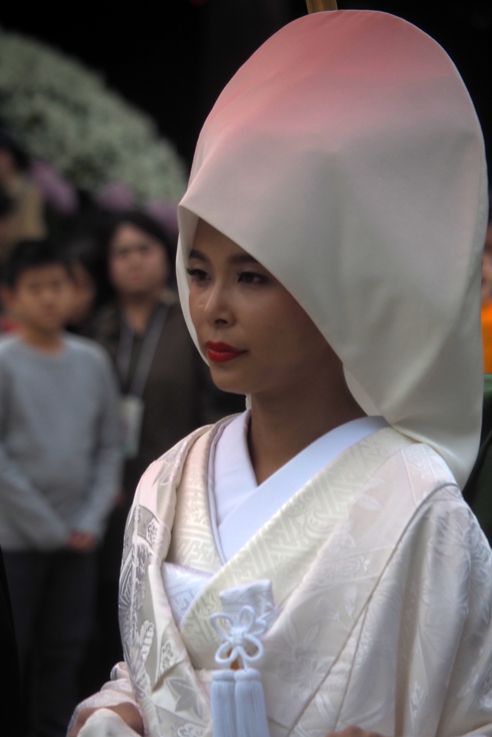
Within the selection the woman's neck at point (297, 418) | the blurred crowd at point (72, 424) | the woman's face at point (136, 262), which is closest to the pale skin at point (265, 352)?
the woman's neck at point (297, 418)

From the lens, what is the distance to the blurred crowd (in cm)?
500

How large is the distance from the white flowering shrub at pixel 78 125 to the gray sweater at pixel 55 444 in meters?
1.51

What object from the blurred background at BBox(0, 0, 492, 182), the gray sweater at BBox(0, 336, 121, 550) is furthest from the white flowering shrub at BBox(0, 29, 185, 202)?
the gray sweater at BBox(0, 336, 121, 550)

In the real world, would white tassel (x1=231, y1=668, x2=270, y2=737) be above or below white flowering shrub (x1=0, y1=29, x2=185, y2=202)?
below

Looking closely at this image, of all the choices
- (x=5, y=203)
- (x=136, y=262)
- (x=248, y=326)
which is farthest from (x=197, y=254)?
(x=5, y=203)

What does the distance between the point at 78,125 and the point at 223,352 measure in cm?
456

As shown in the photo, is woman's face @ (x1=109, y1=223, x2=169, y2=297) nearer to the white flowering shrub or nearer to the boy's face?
the boy's face

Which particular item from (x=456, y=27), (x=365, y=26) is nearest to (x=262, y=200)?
(x=365, y=26)

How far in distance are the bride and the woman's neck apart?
13 millimetres

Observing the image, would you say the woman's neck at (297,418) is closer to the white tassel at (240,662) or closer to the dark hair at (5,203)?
the white tassel at (240,662)

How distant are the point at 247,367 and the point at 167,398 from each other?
2.87 m

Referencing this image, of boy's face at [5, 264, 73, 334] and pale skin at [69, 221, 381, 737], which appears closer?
pale skin at [69, 221, 381, 737]

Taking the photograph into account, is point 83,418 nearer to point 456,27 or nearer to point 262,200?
point 456,27

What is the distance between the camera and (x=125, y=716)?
228cm
